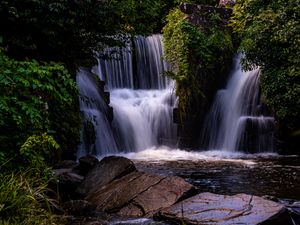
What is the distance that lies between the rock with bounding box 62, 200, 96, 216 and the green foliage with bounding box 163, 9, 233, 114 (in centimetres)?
1022

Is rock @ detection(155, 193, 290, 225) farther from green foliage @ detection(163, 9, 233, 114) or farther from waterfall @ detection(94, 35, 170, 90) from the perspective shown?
waterfall @ detection(94, 35, 170, 90)

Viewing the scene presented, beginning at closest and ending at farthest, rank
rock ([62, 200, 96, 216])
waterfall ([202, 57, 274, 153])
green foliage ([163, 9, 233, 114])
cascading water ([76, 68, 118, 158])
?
rock ([62, 200, 96, 216])
cascading water ([76, 68, 118, 158])
waterfall ([202, 57, 274, 153])
green foliage ([163, 9, 233, 114])

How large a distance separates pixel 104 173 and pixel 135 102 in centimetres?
946

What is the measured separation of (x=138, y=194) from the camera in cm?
798

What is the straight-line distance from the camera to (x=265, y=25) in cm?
1472

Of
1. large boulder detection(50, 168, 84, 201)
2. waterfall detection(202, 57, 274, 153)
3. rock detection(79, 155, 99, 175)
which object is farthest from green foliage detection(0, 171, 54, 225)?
waterfall detection(202, 57, 274, 153)

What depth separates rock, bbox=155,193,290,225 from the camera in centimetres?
644

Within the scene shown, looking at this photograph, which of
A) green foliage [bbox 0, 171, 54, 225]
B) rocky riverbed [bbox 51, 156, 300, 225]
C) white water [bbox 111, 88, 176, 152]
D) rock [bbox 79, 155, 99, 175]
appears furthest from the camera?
white water [bbox 111, 88, 176, 152]

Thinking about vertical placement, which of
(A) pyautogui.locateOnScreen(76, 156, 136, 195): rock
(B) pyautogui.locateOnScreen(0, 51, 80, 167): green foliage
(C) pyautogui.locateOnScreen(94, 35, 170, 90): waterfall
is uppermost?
(C) pyautogui.locateOnScreen(94, 35, 170, 90): waterfall

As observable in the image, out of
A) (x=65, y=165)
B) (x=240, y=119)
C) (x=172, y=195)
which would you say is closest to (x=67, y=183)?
(x=65, y=165)

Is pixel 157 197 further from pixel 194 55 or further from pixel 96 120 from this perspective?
pixel 194 55

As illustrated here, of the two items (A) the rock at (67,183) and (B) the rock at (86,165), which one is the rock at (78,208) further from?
(B) the rock at (86,165)

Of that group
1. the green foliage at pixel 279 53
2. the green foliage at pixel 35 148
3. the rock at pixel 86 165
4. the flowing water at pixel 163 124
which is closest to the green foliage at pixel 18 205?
the green foliage at pixel 35 148

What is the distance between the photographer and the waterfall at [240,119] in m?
16.0
